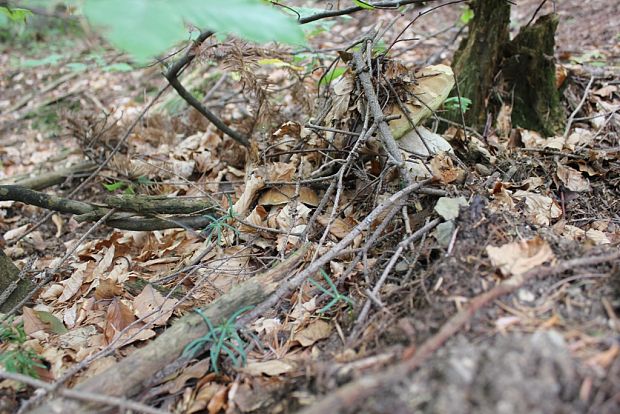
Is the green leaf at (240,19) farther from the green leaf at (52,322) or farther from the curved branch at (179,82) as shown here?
the green leaf at (52,322)

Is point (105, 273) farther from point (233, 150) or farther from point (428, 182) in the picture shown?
point (428, 182)

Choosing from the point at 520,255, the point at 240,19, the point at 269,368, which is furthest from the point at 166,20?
the point at 520,255

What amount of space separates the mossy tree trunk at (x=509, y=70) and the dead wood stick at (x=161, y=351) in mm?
2069

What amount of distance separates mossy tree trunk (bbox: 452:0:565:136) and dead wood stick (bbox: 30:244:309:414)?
6.79 ft

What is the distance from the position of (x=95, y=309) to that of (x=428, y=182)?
1634 millimetres

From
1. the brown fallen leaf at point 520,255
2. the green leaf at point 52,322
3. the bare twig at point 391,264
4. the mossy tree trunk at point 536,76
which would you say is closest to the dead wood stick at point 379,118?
the bare twig at point 391,264

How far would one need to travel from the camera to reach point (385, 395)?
1084mm

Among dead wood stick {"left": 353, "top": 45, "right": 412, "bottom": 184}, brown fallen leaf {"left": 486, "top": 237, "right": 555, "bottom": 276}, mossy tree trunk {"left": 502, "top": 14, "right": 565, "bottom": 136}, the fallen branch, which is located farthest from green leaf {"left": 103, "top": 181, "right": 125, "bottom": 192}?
mossy tree trunk {"left": 502, "top": 14, "right": 565, "bottom": 136}

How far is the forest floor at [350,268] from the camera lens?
1111 mm

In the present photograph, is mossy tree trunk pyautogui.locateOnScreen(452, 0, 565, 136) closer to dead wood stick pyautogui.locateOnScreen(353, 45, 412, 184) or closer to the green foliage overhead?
dead wood stick pyautogui.locateOnScreen(353, 45, 412, 184)

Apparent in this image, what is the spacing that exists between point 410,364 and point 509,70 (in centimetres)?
270

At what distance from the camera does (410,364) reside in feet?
3.68

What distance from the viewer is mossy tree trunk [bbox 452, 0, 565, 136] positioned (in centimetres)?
303

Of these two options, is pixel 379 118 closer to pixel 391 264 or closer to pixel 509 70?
pixel 391 264
